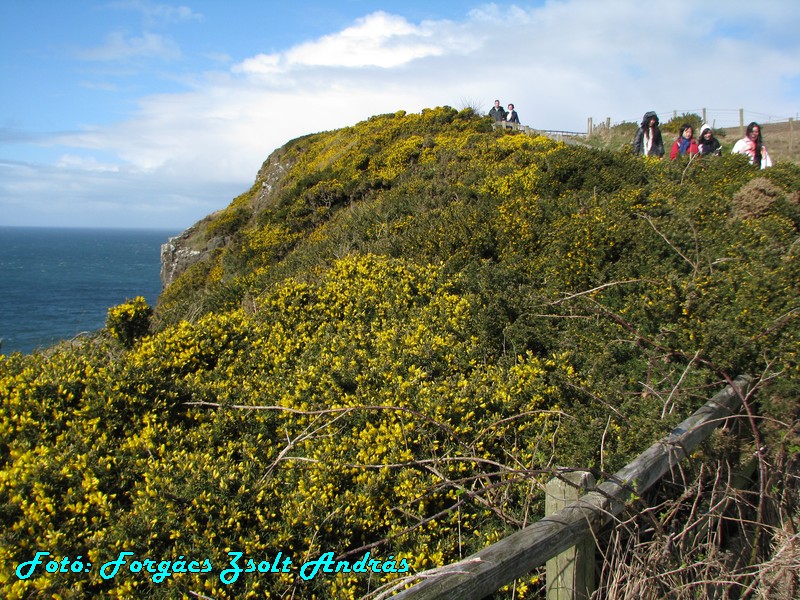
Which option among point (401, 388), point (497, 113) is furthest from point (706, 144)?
point (401, 388)

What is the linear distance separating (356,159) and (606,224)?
486 inches

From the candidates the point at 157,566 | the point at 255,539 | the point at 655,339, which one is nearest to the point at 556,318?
the point at 655,339

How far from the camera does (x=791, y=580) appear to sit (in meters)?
3.41

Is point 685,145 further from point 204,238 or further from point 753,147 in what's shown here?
point 204,238

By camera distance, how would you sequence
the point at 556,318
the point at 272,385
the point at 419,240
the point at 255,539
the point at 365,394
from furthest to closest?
1. the point at 419,240
2. the point at 556,318
3. the point at 272,385
4. the point at 365,394
5. the point at 255,539

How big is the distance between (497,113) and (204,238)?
12268mm

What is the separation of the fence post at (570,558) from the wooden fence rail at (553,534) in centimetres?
7

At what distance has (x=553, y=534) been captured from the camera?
2814 millimetres

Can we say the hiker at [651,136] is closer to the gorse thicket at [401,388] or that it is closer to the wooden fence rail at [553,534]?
the gorse thicket at [401,388]

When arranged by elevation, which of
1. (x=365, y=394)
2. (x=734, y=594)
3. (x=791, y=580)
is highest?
(x=365, y=394)

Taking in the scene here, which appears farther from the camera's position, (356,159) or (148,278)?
(148,278)

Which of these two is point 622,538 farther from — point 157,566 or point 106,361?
point 106,361

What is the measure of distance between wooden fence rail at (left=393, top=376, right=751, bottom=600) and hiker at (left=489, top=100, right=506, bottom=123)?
19.7 meters

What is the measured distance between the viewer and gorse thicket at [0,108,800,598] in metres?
3.69
